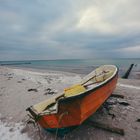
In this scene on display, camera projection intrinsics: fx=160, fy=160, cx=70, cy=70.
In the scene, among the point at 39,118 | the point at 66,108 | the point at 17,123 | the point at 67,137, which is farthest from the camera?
the point at 17,123

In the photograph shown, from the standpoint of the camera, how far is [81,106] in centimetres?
396

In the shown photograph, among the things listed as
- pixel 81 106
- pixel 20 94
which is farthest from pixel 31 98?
pixel 81 106

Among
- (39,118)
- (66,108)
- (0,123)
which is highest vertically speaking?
(66,108)

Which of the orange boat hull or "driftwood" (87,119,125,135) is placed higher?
the orange boat hull

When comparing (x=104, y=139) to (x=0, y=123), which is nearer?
(x=104, y=139)

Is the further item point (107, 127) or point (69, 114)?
point (107, 127)

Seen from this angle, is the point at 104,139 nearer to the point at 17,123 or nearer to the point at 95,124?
the point at 95,124

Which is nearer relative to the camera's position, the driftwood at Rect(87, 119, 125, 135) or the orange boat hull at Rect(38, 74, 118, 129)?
the orange boat hull at Rect(38, 74, 118, 129)

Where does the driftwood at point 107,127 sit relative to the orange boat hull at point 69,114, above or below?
below

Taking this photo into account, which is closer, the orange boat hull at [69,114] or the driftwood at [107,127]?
the orange boat hull at [69,114]

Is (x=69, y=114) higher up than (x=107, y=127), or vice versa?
(x=69, y=114)

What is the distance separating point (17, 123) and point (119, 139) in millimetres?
3224

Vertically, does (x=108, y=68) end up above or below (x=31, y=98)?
above

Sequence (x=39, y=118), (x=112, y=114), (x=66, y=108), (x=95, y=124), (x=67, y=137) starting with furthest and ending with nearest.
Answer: (x=112, y=114)
(x=95, y=124)
(x=67, y=137)
(x=39, y=118)
(x=66, y=108)
